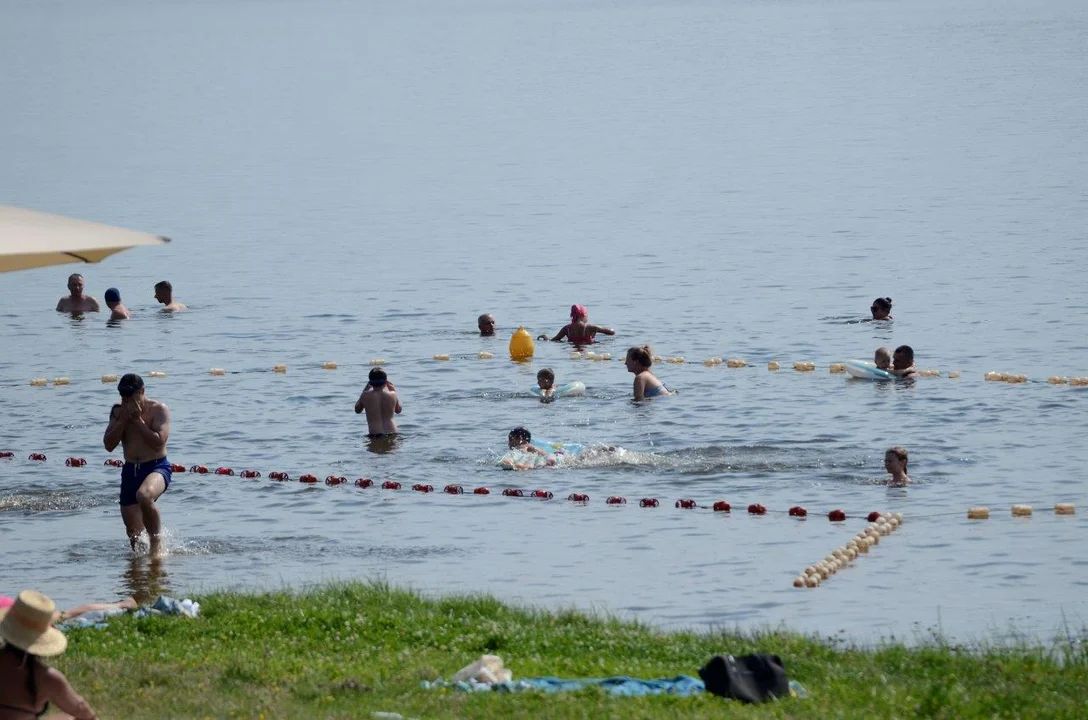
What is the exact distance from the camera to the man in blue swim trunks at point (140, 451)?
1641 centimetres

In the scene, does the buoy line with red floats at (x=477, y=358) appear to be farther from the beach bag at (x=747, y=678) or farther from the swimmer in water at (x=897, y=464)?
the beach bag at (x=747, y=678)

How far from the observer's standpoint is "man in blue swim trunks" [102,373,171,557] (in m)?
16.4

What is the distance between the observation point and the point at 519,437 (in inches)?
827

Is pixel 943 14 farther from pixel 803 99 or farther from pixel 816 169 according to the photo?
pixel 816 169

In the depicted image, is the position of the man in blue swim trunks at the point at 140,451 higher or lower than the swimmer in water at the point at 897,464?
higher

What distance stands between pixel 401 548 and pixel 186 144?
66395 millimetres

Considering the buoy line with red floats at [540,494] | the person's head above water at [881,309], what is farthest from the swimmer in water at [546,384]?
the person's head above water at [881,309]

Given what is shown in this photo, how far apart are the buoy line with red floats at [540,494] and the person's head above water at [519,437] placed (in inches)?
36.0

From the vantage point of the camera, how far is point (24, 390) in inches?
1083

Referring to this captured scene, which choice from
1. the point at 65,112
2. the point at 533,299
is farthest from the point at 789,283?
the point at 65,112

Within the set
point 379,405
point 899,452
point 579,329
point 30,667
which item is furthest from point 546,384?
point 30,667

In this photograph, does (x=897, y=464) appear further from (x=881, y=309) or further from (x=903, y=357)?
(x=881, y=309)

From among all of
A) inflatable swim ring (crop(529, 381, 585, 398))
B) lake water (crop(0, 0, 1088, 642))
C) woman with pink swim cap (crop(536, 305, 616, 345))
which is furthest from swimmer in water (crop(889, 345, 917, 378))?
woman with pink swim cap (crop(536, 305, 616, 345))

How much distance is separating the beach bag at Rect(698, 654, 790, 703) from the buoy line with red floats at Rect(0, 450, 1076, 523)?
768 cm
